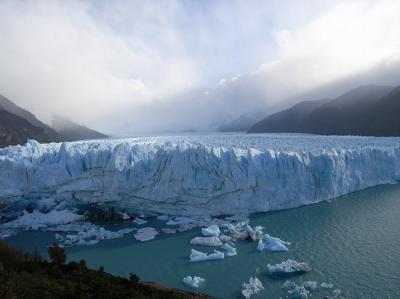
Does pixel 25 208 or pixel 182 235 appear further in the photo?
pixel 25 208

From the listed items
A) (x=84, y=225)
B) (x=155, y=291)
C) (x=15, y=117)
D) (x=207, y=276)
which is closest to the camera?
(x=155, y=291)

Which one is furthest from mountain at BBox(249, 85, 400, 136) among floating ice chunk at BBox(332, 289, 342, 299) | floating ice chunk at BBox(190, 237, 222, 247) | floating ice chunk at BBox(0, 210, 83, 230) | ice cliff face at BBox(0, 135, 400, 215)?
floating ice chunk at BBox(332, 289, 342, 299)

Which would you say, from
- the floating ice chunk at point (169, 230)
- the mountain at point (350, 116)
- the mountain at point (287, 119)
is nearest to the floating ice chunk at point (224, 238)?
the floating ice chunk at point (169, 230)

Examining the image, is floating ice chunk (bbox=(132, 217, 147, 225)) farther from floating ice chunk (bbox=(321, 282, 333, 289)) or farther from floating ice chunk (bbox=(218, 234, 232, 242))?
floating ice chunk (bbox=(321, 282, 333, 289))

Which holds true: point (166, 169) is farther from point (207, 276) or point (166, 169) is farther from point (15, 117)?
point (15, 117)

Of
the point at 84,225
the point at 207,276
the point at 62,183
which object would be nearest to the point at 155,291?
the point at 207,276

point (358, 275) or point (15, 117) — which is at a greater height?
point (15, 117)

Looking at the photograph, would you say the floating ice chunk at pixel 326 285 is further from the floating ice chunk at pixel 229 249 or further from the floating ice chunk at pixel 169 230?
Result: the floating ice chunk at pixel 169 230
